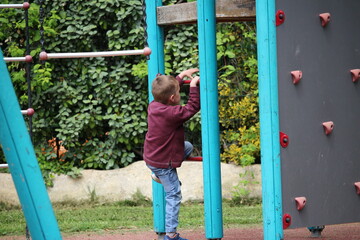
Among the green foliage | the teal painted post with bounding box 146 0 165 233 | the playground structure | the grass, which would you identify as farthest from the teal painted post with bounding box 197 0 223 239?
the green foliage

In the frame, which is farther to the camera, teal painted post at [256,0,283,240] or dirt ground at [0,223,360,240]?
dirt ground at [0,223,360,240]

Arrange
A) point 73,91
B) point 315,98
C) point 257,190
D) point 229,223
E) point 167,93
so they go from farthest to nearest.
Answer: point 73,91 < point 257,190 < point 229,223 < point 167,93 < point 315,98

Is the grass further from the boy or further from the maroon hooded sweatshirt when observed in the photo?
the maroon hooded sweatshirt

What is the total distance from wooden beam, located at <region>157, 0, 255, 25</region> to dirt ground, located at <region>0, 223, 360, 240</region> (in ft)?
5.49

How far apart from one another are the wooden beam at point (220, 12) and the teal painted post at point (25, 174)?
7.66 feet

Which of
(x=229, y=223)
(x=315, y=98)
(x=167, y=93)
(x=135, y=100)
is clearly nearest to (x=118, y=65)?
(x=135, y=100)

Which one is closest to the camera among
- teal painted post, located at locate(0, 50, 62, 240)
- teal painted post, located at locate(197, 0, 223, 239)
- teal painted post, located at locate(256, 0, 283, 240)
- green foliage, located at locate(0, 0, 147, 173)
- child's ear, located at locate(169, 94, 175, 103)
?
teal painted post, located at locate(0, 50, 62, 240)

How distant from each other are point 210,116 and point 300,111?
0.73 metres

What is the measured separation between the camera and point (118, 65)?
8.42 m

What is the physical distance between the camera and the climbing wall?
4070 mm

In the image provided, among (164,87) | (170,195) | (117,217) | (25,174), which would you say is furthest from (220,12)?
(117,217)

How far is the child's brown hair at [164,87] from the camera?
15.6ft

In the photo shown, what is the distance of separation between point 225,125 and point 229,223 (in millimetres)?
2199

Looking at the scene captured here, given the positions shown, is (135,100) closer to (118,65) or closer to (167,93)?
(118,65)
